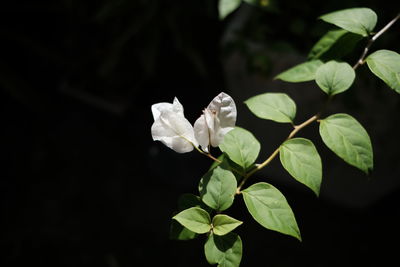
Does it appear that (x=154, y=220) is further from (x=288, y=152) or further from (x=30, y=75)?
(x=288, y=152)

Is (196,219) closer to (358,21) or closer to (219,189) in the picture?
(219,189)

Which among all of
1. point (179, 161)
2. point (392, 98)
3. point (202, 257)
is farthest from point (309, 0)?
point (202, 257)

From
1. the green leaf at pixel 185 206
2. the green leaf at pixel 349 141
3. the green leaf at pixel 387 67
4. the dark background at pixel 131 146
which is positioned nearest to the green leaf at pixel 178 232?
the green leaf at pixel 185 206

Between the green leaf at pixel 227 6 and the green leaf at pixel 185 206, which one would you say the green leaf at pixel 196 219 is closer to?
the green leaf at pixel 185 206

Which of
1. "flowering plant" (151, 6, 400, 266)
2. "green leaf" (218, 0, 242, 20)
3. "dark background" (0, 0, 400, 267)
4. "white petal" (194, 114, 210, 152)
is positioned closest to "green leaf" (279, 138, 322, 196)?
"flowering plant" (151, 6, 400, 266)

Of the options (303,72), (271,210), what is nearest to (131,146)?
(303,72)

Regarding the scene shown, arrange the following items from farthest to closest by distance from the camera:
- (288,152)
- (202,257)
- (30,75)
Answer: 1. (30,75)
2. (202,257)
3. (288,152)

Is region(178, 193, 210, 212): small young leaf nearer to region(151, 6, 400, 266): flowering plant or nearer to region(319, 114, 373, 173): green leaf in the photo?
region(151, 6, 400, 266): flowering plant
